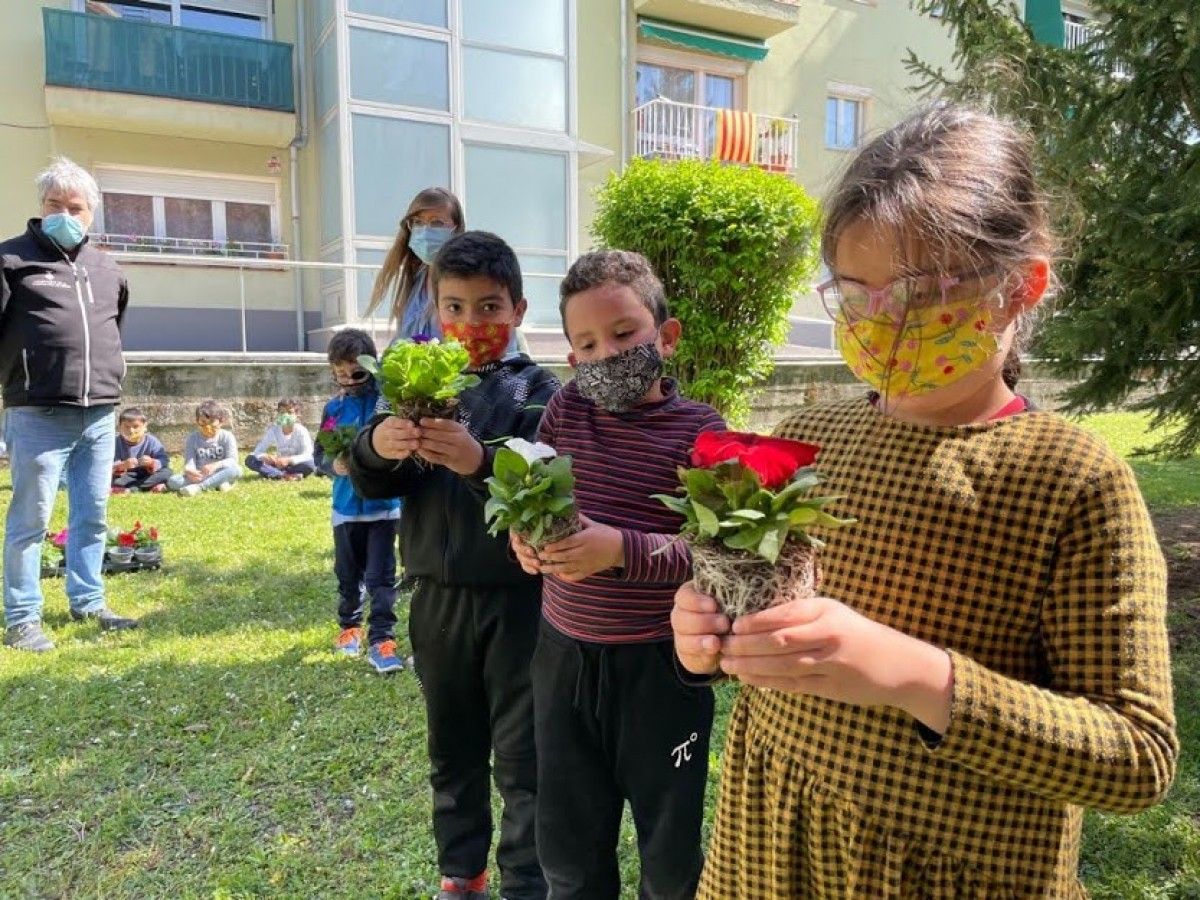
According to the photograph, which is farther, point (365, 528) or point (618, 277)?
point (365, 528)

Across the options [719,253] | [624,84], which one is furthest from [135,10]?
[719,253]

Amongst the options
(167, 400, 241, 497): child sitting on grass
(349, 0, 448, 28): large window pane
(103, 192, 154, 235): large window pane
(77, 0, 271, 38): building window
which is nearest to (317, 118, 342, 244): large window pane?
(349, 0, 448, 28): large window pane

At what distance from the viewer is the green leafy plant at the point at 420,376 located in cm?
199

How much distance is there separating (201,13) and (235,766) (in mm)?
14286

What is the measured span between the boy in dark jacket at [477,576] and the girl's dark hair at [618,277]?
29cm

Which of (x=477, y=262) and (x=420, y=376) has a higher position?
(x=477, y=262)

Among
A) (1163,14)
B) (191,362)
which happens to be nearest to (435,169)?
(191,362)

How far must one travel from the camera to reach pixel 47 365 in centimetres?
473

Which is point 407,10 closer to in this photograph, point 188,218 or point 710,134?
point 188,218

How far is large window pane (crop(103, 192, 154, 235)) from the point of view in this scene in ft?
44.1

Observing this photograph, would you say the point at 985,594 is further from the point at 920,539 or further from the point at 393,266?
the point at 393,266

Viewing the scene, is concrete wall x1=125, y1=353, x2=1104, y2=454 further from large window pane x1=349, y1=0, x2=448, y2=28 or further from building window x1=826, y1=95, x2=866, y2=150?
building window x1=826, y1=95, x2=866, y2=150

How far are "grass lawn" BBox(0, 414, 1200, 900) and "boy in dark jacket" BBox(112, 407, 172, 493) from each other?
3532mm

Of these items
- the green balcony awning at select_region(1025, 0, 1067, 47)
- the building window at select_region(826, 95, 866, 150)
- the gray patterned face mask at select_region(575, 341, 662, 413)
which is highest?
the building window at select_region(826, 95, 866, 150)
